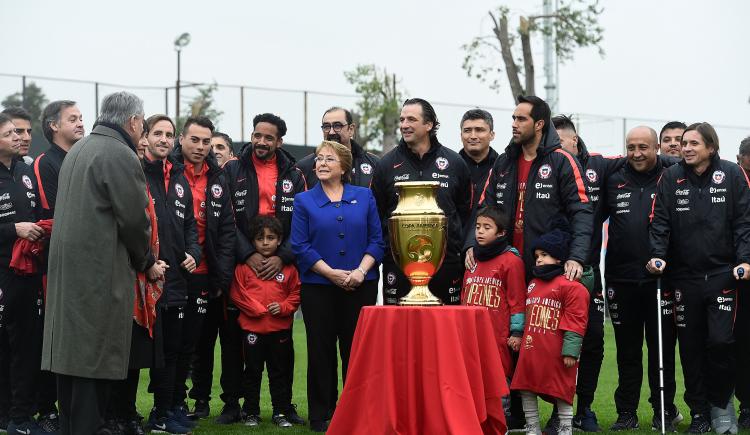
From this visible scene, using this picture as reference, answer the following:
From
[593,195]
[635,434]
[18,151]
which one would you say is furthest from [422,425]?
[18,151]

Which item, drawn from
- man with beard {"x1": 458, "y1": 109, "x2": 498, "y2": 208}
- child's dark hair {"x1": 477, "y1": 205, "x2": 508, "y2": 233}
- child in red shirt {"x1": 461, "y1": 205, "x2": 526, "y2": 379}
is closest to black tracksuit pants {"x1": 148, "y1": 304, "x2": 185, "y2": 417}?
child in red shirt {"x1": 461, "y1": 205, "x2": 526, "y2": 379}

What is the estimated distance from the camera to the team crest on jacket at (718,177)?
307 inches

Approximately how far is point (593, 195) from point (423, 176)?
4.66 feet

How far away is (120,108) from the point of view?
252 inches

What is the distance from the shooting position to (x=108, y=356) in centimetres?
604

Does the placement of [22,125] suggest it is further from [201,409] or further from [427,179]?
[427,179]

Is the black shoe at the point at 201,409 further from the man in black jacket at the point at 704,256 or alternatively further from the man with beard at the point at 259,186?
the man in black jacket at the point at 704,256

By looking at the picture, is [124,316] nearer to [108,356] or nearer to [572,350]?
[108,356]

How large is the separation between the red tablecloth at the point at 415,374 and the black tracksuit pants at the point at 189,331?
2017 mm

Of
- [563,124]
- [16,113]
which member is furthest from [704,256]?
[16,113]

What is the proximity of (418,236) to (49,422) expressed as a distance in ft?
10.1

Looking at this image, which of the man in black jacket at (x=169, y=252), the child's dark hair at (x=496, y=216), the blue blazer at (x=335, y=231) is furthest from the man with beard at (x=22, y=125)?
the child's dark hair at (x=496, y=216)

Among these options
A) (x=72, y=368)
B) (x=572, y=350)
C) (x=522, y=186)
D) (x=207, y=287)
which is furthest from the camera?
(x=207, y=287)

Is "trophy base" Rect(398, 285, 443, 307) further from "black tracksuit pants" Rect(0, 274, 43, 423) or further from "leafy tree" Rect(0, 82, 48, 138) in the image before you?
"leafy tree" Rect(0, 82, 48, 138)
